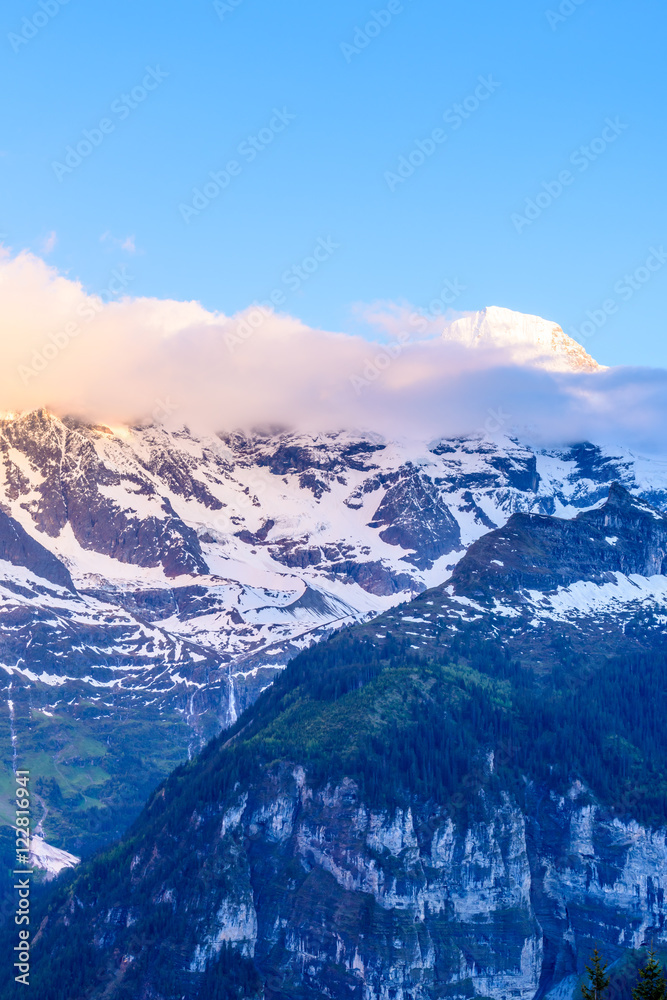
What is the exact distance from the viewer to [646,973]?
183 m

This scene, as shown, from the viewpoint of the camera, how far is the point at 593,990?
186500 millimetres

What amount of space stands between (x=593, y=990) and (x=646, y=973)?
7.29 metres
